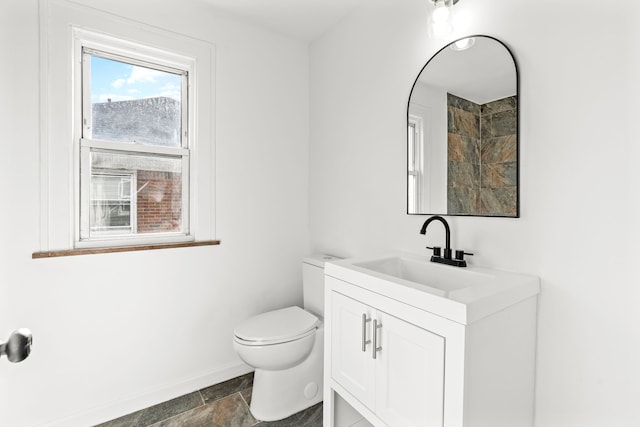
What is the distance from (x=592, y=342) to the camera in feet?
3.25

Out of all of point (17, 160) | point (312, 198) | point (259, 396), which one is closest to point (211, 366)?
point (259, 396)

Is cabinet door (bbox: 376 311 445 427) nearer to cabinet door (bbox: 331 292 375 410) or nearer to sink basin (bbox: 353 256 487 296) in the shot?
cabinet door (bbox: 331 292 375 410)

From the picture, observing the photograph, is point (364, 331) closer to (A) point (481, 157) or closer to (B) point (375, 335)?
(B) point (375, 335)

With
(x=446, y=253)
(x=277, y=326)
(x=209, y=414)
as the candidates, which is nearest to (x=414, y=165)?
(x=446, y=253)

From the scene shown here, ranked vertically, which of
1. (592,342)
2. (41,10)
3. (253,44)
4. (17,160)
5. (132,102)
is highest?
(253,44)

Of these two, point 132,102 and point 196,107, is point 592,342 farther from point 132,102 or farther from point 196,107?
point 132,102

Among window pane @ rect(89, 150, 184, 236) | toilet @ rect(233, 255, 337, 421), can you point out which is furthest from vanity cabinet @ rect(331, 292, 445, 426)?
window pane @ rect(89, 150, 184, 236)

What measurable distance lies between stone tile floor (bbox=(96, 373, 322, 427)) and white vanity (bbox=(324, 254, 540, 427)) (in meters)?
0.46

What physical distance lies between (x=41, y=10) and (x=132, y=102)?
52 centimetres

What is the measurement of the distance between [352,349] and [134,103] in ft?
5.91

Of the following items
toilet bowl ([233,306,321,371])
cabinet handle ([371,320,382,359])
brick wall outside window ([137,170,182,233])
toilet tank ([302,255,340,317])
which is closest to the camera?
cabinet handle ([371,320,382,359])

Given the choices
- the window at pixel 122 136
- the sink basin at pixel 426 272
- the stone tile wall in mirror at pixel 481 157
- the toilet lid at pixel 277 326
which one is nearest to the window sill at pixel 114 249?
the window at pixel 122 136

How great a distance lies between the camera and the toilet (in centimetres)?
161

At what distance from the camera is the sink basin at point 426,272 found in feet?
4.06
